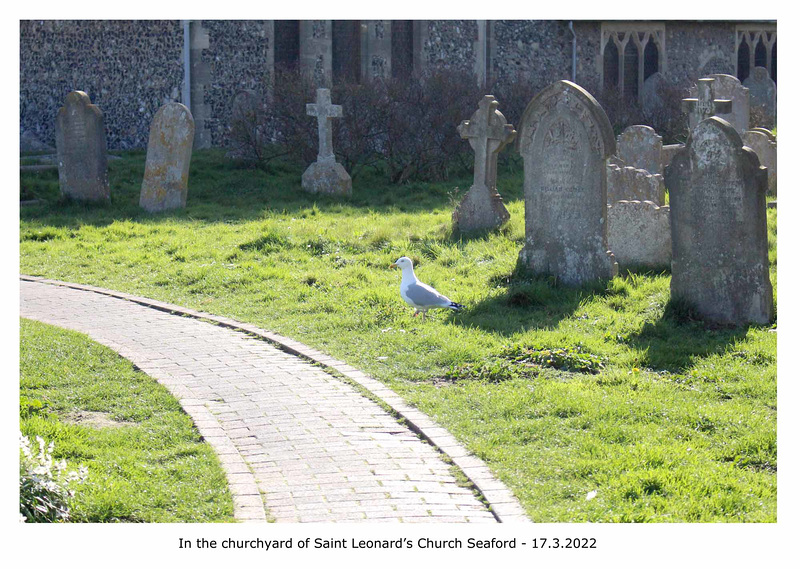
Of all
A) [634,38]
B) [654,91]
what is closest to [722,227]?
[654,91]

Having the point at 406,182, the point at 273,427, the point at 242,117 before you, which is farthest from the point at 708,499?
the point at 242,117

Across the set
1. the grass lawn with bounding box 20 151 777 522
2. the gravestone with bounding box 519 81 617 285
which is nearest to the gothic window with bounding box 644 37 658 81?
the grass lawn with bounding box 20 151 777 522

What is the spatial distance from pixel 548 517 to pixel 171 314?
5.75 metres

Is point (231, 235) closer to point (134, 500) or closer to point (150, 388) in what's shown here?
point (150, 388)

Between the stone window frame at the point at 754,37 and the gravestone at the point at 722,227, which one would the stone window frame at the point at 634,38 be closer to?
the stone window frame at the point at 754,37

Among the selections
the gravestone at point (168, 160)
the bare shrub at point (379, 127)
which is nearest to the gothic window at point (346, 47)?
the bare shrub at point (379, 127)

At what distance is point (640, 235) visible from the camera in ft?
35.0

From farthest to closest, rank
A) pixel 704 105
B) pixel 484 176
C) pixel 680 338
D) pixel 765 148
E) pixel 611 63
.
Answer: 1. pixel 611 63
2. pixel 765 148
3. pixel 484 176
4. pixel 704 105
5. pixel 680 338

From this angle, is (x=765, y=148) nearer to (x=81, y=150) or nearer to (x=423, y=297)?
(x=423, y=297)

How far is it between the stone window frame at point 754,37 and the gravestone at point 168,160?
20369mm

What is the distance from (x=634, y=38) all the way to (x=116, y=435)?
2480 centimetres

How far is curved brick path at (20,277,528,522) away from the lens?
4891mm

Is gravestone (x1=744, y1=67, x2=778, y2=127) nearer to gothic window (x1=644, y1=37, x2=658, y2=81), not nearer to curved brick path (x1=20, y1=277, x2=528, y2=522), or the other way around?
gothic window (x1=644, y1=37, x2=658, y2=81)

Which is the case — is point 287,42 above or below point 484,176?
above
